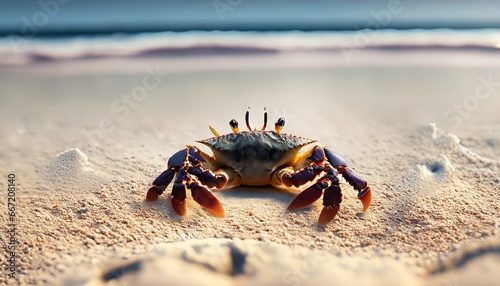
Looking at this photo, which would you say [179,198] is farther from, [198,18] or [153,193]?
[198,18]

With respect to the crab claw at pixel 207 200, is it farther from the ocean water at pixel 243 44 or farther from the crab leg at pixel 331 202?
the ocean water at pixel 243 44

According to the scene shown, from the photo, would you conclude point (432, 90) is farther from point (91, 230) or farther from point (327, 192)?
point (91, 230)

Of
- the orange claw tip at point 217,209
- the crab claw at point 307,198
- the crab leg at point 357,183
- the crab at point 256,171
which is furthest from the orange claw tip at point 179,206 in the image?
the crab leg at point 357,183

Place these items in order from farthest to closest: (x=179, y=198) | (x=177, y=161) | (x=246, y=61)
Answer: (x=246, y=61) → (x=177, y=161) → (x=179, y=198)

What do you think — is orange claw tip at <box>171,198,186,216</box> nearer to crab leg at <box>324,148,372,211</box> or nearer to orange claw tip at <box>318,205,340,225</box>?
orange claw tip at <box>318,205,340,225</box>

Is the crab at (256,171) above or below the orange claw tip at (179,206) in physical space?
above

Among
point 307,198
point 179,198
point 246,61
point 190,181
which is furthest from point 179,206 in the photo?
point 246,61

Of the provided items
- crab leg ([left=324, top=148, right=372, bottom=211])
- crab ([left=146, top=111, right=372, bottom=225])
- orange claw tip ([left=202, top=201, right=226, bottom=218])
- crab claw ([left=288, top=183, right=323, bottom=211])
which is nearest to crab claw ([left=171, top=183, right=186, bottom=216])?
crab ([left=146, top=111, right=372, bottom=225])
